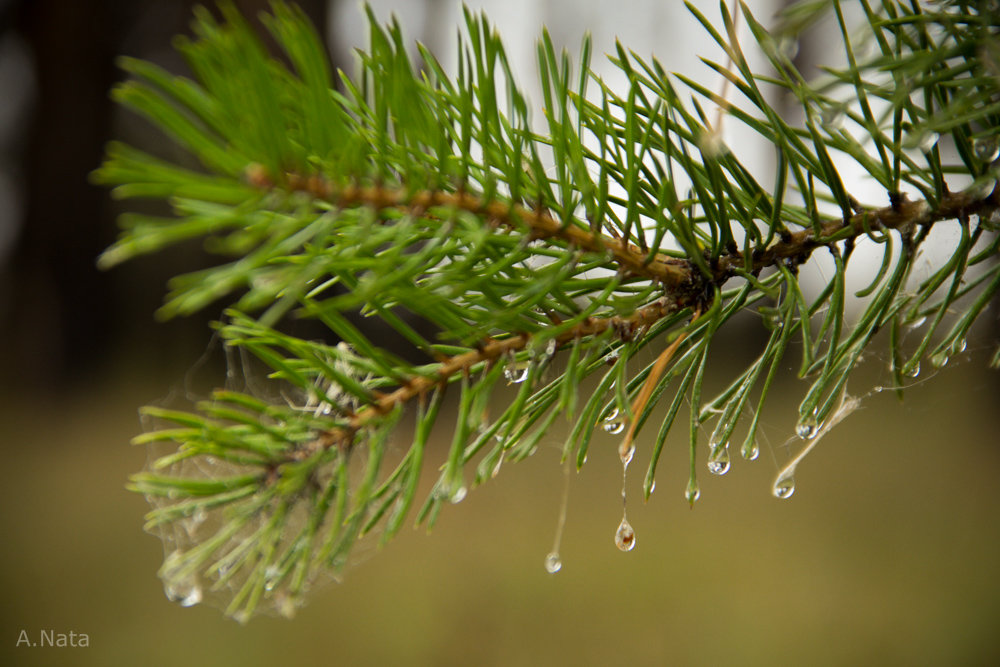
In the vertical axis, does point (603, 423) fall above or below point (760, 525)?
above

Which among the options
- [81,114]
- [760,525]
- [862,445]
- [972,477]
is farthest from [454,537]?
[81,114]

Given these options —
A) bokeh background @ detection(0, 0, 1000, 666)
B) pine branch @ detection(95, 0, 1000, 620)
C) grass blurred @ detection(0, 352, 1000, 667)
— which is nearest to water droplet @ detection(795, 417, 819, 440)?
pine branch @ detection(95, 0, 1000, 620)

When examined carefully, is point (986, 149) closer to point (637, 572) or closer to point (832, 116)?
point (832, 116)

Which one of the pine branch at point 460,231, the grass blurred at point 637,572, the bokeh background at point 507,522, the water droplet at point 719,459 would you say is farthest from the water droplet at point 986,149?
the grass blurred at point 637,572

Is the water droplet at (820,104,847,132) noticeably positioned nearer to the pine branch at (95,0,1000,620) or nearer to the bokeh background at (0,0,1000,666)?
the pine branch at (95,0,1000,620)

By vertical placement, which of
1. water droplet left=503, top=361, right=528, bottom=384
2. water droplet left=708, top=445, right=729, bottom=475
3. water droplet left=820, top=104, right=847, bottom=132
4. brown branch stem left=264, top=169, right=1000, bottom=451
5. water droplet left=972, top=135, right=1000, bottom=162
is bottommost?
water droplet left=708, top=445, right=729, bottom=475

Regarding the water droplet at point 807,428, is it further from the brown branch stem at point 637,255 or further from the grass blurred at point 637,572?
the grass blurred at point 637,572

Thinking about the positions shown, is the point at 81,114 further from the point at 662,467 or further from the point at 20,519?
the point at 662,467
